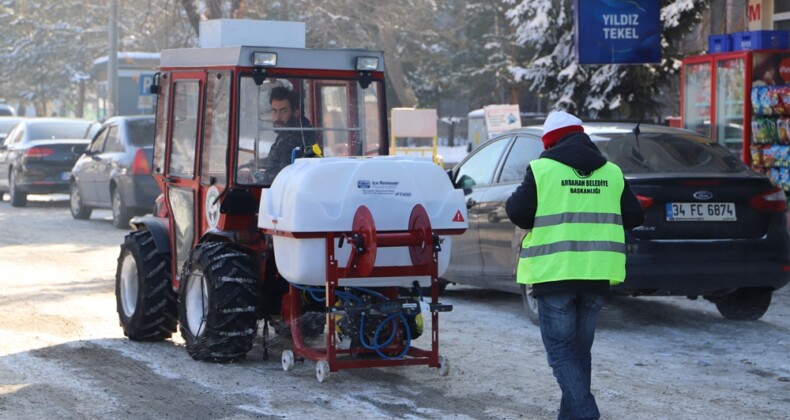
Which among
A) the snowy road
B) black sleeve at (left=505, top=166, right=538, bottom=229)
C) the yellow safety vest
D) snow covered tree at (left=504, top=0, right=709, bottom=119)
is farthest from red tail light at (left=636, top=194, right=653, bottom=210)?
snow covered tree at (left=504, top=0, right=709, bottom=119)

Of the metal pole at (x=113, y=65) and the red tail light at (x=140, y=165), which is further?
the metal pole at (x=113, y=65)

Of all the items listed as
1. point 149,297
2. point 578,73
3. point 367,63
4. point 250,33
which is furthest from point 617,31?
point 149,297

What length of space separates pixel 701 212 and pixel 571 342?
359 cm

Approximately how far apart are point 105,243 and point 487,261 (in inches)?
298

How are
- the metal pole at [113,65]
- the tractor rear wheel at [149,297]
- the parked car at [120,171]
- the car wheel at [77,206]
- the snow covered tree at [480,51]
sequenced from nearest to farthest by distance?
1. the tractor rear wheel at [149,297]
2. the parked car at [120,171]
3. the car wheel at [77,206]
4. the metal pole at [113,65]
5. the snow covered tree at [480,51]

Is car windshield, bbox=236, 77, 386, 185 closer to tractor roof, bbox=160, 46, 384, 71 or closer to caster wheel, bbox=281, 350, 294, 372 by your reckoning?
tractor roof, bbox=160, 46, 384, 71

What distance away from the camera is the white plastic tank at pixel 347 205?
719cm

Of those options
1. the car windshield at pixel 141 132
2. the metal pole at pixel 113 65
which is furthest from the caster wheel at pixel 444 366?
the metal pole at pixel 113 65

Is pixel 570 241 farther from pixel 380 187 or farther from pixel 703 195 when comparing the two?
pixel 703 195

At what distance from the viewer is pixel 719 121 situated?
16.6 metres

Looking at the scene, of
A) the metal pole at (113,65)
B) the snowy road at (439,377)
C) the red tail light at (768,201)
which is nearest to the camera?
the snowy road at (439,377)

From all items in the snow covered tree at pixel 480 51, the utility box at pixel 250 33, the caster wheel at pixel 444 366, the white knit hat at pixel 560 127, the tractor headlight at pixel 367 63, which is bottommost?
the caster wheel at pixel 444 366

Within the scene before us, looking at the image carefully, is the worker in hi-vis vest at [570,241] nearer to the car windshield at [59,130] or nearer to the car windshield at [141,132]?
the car windshield at [141,132]

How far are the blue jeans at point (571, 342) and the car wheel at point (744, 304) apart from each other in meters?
4.17
